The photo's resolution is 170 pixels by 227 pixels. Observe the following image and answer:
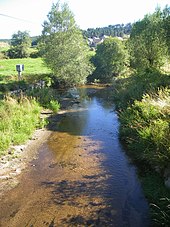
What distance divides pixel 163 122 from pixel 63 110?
1268cm

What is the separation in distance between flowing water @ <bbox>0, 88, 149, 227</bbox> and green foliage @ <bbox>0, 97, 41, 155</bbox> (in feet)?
5.06

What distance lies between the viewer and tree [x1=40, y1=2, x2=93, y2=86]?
93.0 feet

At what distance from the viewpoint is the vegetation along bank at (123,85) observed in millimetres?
9969

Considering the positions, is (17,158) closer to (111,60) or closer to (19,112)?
(19,112)

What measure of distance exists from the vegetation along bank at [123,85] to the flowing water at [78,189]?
74cm

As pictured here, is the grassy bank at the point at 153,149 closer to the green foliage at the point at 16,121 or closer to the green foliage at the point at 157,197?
the green foliage at the point at 157,197

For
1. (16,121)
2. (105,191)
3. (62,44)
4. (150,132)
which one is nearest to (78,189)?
(105,191)

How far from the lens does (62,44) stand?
2867 cm

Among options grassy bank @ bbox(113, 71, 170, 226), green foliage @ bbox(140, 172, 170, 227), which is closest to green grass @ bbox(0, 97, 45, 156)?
grassy bank @ bbox(113, 71, 170, 226)

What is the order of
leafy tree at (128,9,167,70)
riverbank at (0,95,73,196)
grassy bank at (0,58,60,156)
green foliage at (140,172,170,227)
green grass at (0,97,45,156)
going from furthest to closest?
leafy tree at (128,9,167,70) < grassy bank at (0,58,60,156) < green grass at (0,97,45,156) < riverbank at (0,95,73,196) < green foliage at (140,172,170,227)

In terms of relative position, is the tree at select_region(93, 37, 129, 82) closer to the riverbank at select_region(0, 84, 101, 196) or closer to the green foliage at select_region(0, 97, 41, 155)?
the green foliage at select_region(0, 97, 41, 155)

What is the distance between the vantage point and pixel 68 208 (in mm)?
8398

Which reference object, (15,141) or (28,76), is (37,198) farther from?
(28,76)

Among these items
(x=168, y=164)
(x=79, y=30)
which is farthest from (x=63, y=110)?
(x=168, y=164)
